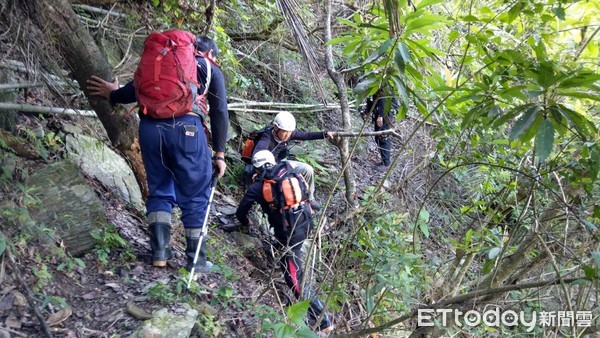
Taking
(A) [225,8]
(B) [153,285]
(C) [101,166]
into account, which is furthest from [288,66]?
(B) [153,285]

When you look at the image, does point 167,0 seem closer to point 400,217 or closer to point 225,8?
point 225,8

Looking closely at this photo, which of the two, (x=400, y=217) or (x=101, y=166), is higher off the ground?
(x=101, y=166)

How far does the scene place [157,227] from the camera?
3.77m

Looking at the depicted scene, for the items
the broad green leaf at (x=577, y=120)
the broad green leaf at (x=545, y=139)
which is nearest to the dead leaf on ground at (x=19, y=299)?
the broad green leaf at (x=545, y=139)

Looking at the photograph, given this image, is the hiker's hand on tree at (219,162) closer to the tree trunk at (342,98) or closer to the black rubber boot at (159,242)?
the black rubber boot at (159,242)

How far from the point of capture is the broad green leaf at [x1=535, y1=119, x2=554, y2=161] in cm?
197

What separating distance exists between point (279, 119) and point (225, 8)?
1.64 meters

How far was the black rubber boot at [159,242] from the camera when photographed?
3.78m

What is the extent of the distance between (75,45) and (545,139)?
10.2 ft

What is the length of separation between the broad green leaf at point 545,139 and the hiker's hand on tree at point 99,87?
2.94 m

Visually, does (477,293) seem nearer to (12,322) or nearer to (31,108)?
(12,322)

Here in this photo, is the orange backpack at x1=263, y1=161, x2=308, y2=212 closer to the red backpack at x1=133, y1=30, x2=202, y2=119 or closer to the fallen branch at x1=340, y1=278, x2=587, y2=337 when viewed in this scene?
the red backpack at x1=133, y1=30, x2=202, y2=119

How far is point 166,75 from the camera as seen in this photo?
3.46 m

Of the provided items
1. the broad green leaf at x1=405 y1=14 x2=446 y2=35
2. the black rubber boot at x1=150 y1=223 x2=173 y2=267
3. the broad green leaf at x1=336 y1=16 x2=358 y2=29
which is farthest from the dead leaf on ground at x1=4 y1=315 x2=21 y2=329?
the broad green leaf at x1=405 y1=14 x2=446 y2=35
